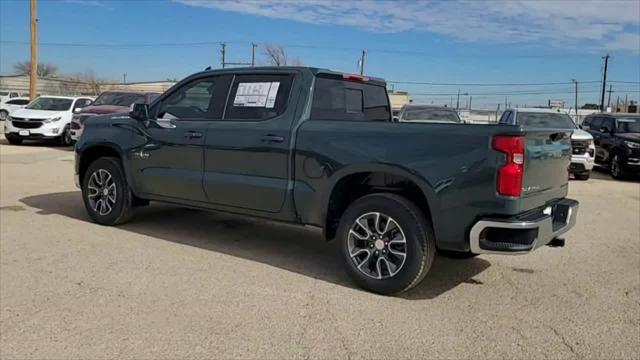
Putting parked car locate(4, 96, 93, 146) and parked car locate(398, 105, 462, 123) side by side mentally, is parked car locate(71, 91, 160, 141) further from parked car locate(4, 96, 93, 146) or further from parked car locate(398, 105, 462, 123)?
parked car locate(398, 105, 462, 123)

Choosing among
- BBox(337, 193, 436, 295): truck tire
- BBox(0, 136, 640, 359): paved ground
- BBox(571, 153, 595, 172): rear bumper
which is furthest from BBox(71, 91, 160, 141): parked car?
BBox(337, 193, 436, 295): truck tire

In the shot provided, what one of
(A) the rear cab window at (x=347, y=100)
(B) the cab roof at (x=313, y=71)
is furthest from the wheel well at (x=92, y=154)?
(A) the rear cab window at (x=347, y=100)

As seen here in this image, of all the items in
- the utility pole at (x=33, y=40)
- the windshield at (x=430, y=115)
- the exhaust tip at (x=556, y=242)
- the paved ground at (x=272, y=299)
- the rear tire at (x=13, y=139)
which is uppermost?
the utility pole at (x=33, y=40)

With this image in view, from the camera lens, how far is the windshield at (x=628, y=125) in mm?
15680

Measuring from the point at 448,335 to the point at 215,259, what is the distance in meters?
2.59

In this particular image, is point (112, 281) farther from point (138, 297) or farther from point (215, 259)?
point (215, 259)

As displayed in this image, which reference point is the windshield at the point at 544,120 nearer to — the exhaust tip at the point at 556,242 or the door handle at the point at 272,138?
the exhaust tip at the point at 556,242

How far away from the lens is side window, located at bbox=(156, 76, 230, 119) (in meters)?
6.00

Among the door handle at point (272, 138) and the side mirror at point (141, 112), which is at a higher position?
the side mirror at point (141, 112)

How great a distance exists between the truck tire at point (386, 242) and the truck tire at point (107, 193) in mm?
3044

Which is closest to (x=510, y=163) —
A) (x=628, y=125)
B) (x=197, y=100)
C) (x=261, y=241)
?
(x=261, y=241)

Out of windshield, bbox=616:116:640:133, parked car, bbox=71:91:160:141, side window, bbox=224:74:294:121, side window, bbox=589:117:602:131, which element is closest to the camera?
side window, bbox=224:74:294:121

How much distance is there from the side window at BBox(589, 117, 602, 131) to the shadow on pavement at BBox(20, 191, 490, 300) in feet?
41.8

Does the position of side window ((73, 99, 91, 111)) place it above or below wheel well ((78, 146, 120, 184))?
above
